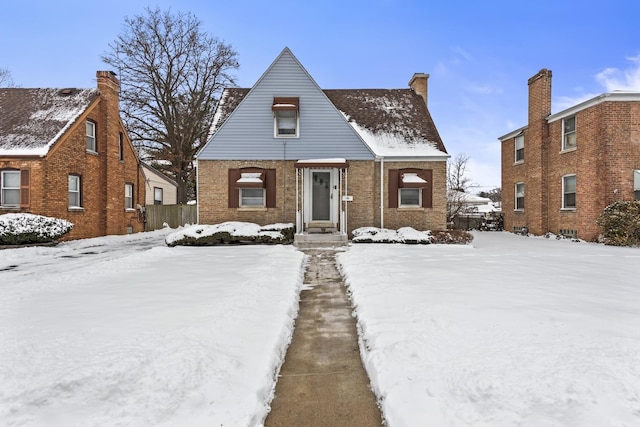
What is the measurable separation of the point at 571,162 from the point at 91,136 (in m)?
23.4

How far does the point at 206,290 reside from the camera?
20.5 ft

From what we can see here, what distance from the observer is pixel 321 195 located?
15578mm

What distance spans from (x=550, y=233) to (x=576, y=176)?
120 inches

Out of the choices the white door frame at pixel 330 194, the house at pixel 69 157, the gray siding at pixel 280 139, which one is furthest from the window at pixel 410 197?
the house at pixel 69 157

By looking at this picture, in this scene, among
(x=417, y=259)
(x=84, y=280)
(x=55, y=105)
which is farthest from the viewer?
(x=55, y=105)

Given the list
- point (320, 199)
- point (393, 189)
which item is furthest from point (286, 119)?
point (393, 189)

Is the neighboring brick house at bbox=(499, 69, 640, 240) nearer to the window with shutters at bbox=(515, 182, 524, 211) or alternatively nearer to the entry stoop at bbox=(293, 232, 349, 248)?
the window with shutters at bbox=(515, 182, 524, 211)

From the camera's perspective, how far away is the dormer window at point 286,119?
15.4 metres

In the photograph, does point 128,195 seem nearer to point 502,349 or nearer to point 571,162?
point 502,349

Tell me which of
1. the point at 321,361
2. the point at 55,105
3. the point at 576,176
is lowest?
the point at 321,361


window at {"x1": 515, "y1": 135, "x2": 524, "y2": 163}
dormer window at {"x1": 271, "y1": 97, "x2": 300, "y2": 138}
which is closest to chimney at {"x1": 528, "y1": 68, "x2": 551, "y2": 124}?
window at {"x1": 515, "y1": 135, "x2": 524, "y2": 163}

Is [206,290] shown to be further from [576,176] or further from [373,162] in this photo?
[576,176]

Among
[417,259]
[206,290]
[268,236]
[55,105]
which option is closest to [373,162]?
[268,236]

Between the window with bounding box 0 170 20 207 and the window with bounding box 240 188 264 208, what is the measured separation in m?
9.47
